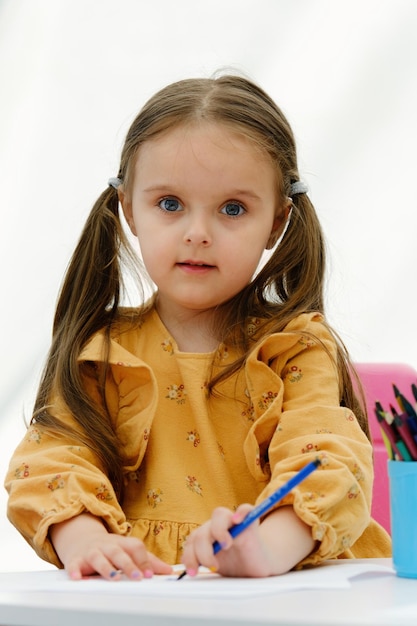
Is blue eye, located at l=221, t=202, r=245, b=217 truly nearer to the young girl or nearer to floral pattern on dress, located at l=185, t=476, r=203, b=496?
the young girl

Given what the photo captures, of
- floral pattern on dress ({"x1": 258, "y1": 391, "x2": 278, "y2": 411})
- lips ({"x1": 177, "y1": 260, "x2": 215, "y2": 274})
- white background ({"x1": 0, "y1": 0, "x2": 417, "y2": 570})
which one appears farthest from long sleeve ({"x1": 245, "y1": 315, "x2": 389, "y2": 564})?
white background ({"x1": 0, "y1": 0, "x2": 417, "y2": 570})

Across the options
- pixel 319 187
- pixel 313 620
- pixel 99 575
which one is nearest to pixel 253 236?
pixel 99 575

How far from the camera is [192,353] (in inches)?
52.5

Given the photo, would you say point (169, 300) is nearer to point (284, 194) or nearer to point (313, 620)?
point (284, 194)

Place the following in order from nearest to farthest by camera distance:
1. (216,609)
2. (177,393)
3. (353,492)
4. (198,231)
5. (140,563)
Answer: (216,609) < (140,563) < (353,492) < (198,231) < (177,393)

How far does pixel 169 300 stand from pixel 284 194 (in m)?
0.19

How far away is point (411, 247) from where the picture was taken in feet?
7.38

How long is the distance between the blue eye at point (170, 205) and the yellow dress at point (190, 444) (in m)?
0.17

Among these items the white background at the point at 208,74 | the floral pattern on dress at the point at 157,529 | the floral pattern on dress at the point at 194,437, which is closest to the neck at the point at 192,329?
Result: the floral pattern on dress at the point at 194,437

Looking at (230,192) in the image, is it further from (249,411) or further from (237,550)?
(237,550)

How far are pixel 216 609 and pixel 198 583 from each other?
15cm

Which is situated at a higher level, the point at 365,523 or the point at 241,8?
the point at 241,8

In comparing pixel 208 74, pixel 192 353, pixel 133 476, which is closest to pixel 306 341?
pixel 192 353

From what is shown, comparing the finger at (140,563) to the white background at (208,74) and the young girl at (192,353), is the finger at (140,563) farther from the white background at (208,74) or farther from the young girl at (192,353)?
the white background at (208,74)
